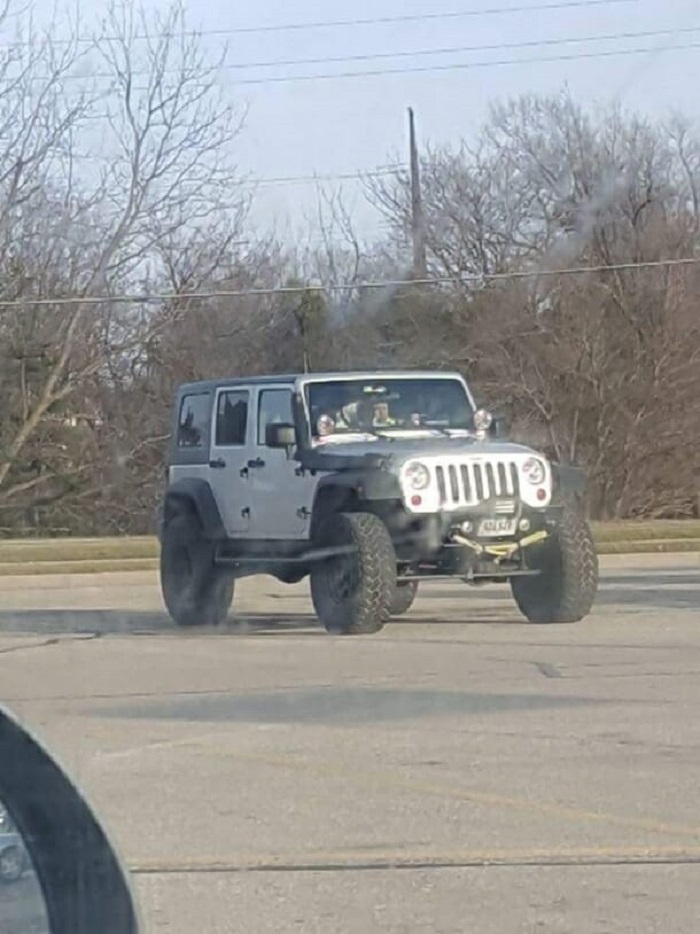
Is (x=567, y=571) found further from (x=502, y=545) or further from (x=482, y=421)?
(x=482, y=421)

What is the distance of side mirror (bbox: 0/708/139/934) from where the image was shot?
3107mm

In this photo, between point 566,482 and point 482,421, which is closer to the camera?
point 566,482

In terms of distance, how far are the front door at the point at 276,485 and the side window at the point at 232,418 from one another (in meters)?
0.26

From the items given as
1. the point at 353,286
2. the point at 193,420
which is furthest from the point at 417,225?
the point at 193,420

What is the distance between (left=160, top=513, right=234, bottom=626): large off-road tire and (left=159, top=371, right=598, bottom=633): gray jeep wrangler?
1cm

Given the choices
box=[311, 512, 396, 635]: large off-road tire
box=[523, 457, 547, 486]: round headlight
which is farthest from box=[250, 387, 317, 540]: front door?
box=[523, 457, 547, 486]: round headlight

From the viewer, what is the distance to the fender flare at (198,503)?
52.5 feet

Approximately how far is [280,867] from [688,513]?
72.3ft

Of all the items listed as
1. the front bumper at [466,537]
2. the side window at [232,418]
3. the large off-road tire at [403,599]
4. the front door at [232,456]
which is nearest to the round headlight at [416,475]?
the front bumper at [466,537]

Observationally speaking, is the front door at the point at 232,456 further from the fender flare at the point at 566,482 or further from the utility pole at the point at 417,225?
the utility pole at the point at 417,225

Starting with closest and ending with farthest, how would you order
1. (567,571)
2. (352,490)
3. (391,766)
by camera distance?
1. (391,766)
2. (352,490)
3. (567,571)

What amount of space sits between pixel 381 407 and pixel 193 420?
2064 mm

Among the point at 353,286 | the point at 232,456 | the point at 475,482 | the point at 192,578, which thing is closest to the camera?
the point at 475,482

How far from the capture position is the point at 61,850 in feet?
10.3
